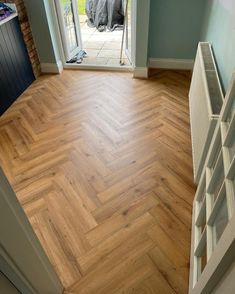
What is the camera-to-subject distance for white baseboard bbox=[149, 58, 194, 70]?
321cm

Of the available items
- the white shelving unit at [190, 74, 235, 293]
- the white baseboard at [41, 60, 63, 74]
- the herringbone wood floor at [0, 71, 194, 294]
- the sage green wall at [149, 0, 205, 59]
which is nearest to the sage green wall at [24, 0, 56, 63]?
the white baseboard at [41, 60, 63, 74]

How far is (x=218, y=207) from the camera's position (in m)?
0.97

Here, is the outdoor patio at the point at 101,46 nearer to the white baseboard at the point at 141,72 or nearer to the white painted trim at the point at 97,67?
the white painted trim at the point at 97,67

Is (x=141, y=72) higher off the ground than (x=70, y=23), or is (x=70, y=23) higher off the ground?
(x=70, y=23)

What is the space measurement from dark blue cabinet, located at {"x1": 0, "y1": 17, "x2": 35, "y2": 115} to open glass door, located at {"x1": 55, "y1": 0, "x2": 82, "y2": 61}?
0.60 metres

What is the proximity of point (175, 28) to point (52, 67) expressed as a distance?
5.78 ft

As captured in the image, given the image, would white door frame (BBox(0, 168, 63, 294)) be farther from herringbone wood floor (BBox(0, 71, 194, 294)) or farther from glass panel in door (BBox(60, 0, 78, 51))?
glass panel in door (BBox(60, 0, 78, 51))

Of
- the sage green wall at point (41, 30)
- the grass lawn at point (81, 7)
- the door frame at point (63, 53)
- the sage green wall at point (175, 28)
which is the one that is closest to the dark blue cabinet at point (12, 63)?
the sage green wall at point (41, 30)

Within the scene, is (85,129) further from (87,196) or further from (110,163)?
(87,196)

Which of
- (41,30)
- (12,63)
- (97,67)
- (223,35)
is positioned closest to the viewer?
(223,35)

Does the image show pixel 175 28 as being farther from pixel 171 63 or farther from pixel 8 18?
pixel 8 18

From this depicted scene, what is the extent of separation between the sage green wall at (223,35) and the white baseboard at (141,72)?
3.15 ft

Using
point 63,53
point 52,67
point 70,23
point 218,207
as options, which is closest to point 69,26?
point 70,23

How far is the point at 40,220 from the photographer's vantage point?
63.5 inches
